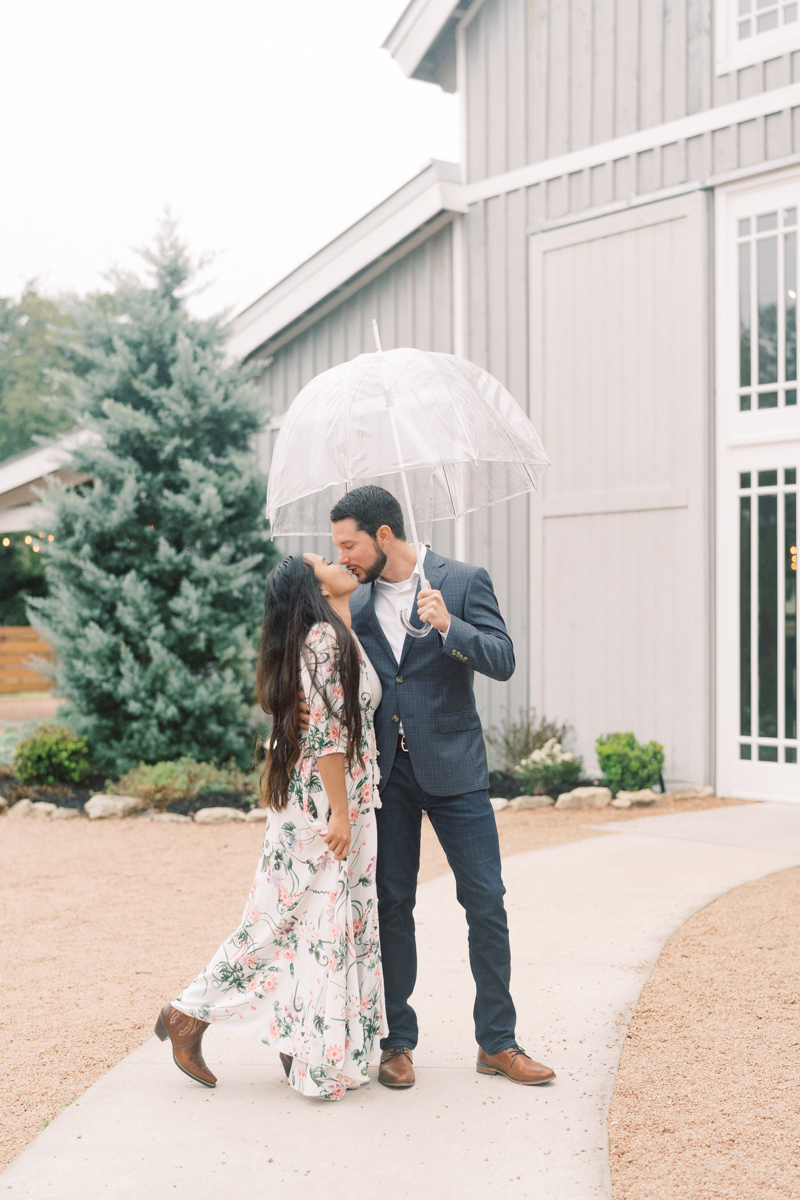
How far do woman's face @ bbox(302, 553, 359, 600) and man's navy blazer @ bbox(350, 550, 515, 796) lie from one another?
20cm

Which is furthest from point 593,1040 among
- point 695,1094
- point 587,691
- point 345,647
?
point 587,691

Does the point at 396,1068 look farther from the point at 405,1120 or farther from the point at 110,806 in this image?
the point at 110,806

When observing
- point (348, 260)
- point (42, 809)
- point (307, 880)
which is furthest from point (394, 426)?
point (348, 260)

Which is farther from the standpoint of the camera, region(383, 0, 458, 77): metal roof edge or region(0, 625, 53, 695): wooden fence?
region(0, 625, 53, 695): wooden fence

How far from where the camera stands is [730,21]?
27.2ft

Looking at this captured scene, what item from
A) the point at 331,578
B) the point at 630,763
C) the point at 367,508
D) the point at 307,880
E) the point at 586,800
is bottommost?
the point at 586,800

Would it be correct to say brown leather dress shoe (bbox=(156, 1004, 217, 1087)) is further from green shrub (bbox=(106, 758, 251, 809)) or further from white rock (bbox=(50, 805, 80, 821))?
white rock (bbox=(50, 805, 80, 821))

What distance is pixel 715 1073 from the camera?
11.0ft

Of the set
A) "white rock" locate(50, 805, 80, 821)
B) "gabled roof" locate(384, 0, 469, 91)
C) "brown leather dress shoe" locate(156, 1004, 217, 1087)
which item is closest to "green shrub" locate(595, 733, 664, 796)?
"white rock" locate(50, 805, 80, 821)

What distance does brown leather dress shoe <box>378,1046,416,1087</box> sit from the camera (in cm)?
332

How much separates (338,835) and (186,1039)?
757mm

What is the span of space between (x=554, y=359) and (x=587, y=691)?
9.20 ft

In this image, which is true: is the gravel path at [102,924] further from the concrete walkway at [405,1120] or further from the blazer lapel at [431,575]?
the blazer lapel at [431,575]

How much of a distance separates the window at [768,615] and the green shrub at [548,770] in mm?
1321
